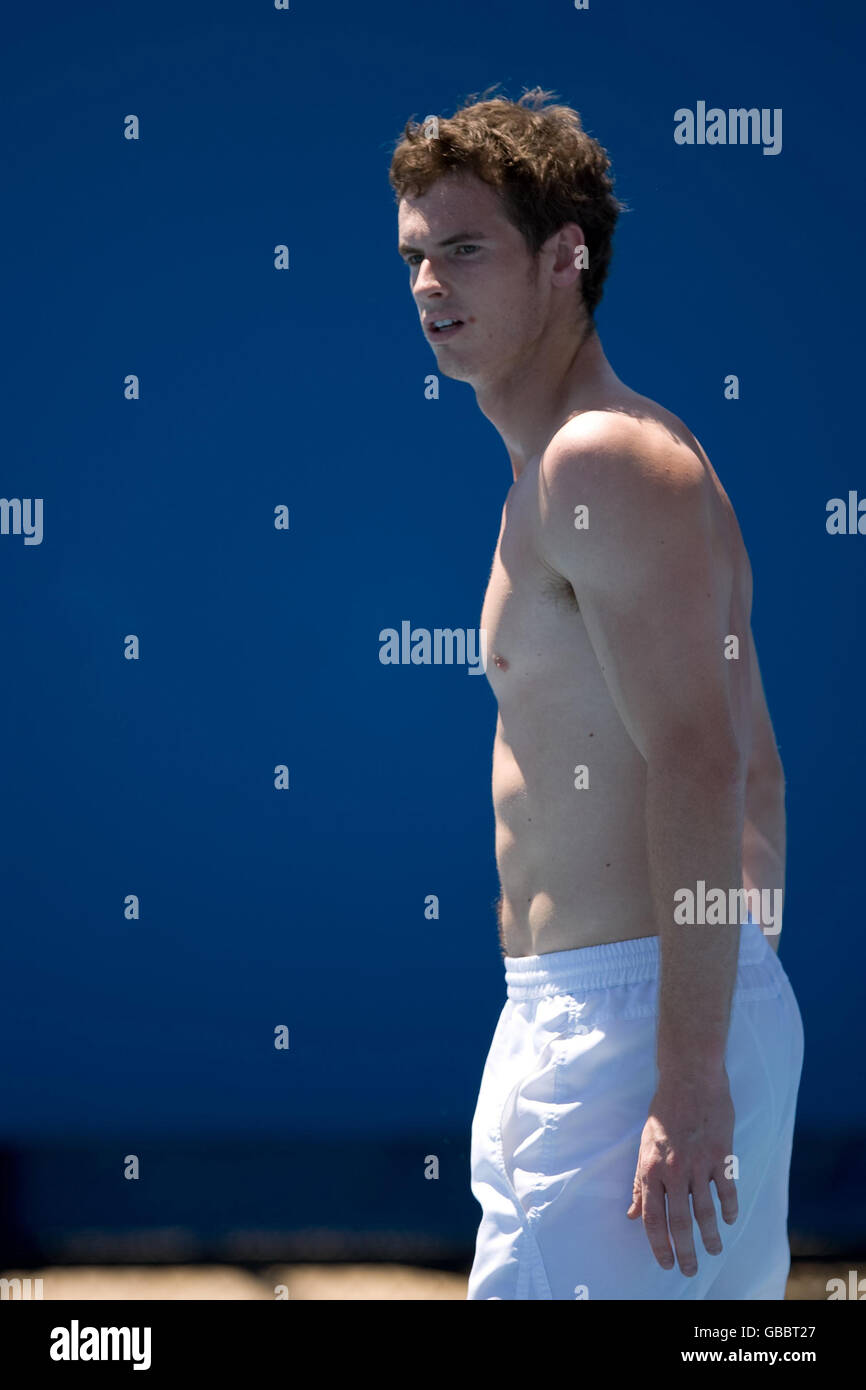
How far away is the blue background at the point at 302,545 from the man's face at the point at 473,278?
1.71m

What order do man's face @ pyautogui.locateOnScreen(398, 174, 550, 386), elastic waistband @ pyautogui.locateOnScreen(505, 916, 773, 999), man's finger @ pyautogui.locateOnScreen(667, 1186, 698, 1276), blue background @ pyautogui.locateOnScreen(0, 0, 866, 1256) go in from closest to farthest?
1. man's finger @ pyautogui.locateOnScreen(667, 1186, 698, 1276)
2. elastic waistband @ pyautogui.locateOnScreen(505, 916, 773, 999)
3. man's face @ pyautogui.locateOnScreen(398, 174, 550, 386)
4. blue background @ pyautogui.locateOnScreen(0, 0, 866, 1256)

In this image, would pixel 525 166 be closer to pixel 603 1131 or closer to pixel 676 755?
pixel 676 755

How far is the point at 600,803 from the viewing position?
1413mm

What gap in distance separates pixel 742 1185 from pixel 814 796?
2.00 metres

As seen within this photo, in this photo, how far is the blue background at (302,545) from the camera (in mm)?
3256

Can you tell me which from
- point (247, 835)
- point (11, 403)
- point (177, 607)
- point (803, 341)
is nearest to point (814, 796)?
point (803, 341)

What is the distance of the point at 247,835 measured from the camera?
10.9ft

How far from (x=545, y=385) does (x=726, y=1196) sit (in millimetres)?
833

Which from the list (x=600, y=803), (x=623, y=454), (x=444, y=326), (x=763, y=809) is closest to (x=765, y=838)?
(x=763, y=809)

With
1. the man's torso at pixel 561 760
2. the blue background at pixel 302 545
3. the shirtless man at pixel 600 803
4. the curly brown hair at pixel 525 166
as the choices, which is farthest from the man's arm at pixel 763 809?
the blue background at pixel 302 545

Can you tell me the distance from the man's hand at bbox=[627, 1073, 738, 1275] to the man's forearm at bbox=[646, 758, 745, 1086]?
0.06ft

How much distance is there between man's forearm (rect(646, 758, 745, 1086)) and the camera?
127 centimetres

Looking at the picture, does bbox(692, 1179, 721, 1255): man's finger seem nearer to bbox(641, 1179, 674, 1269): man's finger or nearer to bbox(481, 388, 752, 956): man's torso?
bbox(641, 1179, 674, 1269): man's finger

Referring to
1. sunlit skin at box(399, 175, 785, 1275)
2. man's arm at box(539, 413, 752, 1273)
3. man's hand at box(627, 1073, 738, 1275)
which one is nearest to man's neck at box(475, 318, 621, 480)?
sunlit skin at box(399, 175, 785, 1275)
